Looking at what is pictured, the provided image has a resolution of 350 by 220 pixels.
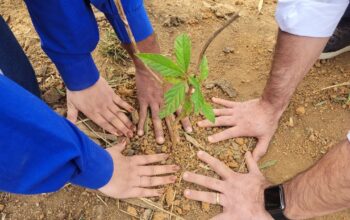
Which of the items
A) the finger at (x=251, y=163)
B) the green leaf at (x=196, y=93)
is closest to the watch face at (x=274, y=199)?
the finger at (x=251, y=163)

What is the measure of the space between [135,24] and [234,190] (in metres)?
0.71

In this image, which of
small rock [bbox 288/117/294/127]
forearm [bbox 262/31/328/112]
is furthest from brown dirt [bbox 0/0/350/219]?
forearm [bbox 262/31/328/112]

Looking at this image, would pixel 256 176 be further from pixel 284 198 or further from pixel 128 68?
pixel 128 68

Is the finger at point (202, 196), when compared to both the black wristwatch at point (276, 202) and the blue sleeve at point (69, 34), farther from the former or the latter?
the blue sleeve at point (69, 34)

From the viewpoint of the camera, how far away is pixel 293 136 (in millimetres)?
1658

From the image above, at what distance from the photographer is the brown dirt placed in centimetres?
149

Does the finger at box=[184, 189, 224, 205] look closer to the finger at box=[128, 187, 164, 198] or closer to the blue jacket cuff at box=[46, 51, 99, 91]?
the finger at box=[128, 187, 164, 198]

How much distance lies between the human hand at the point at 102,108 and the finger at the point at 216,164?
299mm

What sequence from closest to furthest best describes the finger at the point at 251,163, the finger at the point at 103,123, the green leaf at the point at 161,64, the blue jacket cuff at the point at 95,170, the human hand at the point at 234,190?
the green leaf at the point at 161,64 → the blue jacket cuff at the point at 95,170 → the human hand at the point at 234,190 → the finger at the point at 251,163 → the finger at the point at 103,123

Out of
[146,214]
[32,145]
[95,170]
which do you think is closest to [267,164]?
[146,214]

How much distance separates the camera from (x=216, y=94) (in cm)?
175

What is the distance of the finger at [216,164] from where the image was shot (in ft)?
4.92

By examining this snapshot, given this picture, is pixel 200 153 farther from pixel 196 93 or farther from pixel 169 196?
pixel 196 93

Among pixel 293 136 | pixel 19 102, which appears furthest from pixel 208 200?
pixel 19 102
